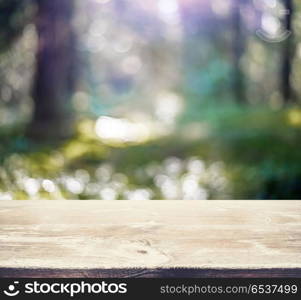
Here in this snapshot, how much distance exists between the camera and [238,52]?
6375 millimetres

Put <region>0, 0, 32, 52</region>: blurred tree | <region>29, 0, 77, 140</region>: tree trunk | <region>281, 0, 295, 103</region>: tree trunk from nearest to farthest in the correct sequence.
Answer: <region>0, 0, 32, 52</region>: blurred tree
<region>29, 0, 77, 140</region>: tree trunk
<region>281, 0, 295, 103</region>: tree trunk

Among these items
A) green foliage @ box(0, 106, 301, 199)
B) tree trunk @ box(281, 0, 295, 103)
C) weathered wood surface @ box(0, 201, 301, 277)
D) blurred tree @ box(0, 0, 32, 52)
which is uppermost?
blurred tree @ box(0, 0, 32, 52)

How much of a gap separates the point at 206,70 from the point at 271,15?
1.71 metres

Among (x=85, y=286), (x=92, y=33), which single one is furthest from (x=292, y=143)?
(x=85, y=286)

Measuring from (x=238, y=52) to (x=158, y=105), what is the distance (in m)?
1.34

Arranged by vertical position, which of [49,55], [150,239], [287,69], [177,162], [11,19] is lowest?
[177,162]

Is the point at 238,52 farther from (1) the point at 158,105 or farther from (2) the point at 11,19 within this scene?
(2) the point at 11,19

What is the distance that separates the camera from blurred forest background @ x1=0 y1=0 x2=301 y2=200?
464 centimetres

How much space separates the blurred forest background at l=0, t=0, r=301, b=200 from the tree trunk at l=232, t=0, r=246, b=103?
1 cm

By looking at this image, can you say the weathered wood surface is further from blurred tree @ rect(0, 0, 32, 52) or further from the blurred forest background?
blurred tree @ rect(0, 0, 32, 52)

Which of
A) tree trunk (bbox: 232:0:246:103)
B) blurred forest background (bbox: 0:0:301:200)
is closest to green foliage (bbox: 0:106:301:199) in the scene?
blurred forest background (bbox: 0:0:301:200)

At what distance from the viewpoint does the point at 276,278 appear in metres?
0.72

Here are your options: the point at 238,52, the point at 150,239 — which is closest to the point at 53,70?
the point at 238,52

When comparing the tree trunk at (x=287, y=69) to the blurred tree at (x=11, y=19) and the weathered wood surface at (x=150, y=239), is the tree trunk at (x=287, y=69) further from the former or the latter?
the weathered wood surface at (x=150, y=239)
